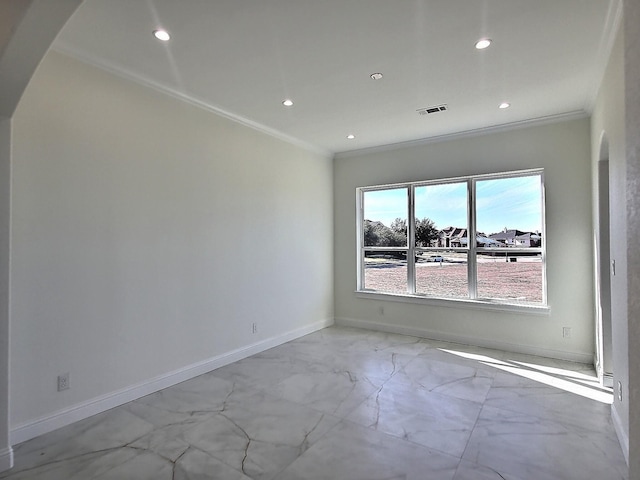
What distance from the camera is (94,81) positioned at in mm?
2898

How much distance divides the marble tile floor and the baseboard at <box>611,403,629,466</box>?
0.05 meters

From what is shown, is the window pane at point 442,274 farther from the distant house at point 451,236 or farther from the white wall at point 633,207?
the white wall at point 633,207

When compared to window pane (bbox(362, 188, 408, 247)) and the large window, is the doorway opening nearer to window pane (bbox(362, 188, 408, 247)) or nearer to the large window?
the large window

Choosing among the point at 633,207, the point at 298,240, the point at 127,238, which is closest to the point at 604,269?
the point at 633,207

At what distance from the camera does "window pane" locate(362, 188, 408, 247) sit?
5480 millimetres

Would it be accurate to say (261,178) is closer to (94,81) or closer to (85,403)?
(94,81)

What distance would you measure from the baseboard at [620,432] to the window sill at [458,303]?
161cm

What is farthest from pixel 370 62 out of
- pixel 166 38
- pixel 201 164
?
pixel 201 164

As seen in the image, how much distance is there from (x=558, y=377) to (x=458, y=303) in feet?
4.67

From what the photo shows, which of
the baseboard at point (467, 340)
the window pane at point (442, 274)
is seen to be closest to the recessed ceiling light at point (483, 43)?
the window pane at point (442, 274)

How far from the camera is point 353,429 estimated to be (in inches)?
104

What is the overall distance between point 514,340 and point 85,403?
4.53 m

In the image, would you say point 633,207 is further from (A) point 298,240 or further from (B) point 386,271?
(B) point 386,271

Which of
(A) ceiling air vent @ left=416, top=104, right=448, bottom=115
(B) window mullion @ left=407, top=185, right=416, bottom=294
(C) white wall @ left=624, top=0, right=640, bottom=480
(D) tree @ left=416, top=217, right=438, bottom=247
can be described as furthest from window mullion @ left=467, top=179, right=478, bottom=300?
(C) white wall @ left=624, top=0, right=640, bottom=480
